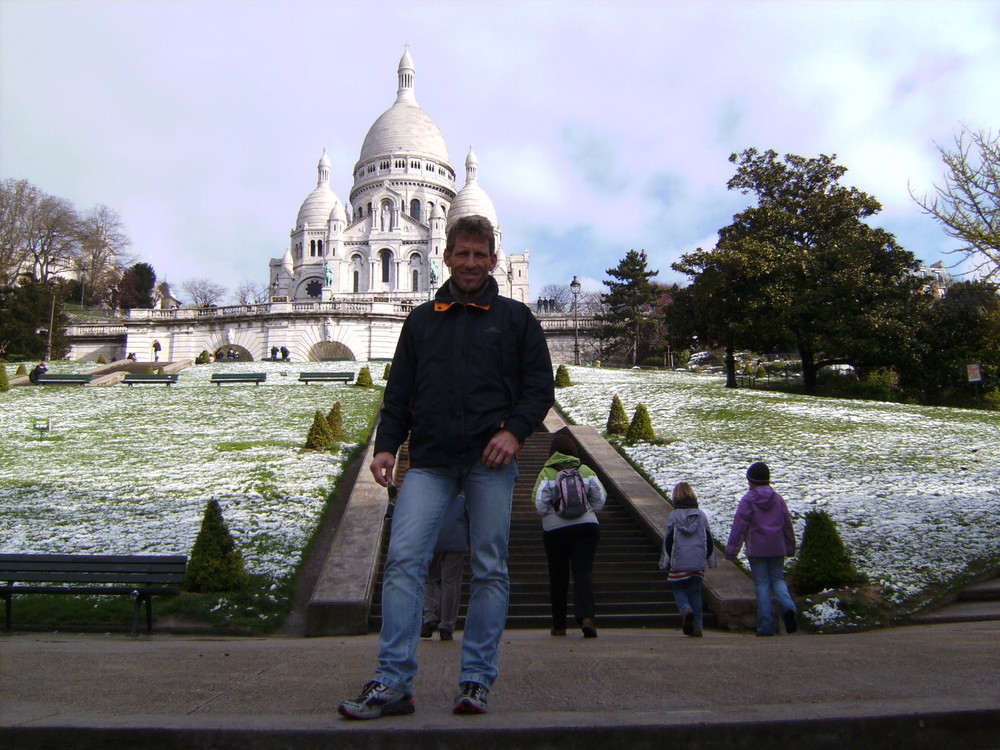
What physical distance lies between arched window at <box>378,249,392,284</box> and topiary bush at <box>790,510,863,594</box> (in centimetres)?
7603

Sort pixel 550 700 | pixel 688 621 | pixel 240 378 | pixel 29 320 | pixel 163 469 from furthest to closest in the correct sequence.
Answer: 1. pixel 29 320
2. pixel 240 378
3. pixel 163 469
4. pixel 688 621
5. pixel 550 700

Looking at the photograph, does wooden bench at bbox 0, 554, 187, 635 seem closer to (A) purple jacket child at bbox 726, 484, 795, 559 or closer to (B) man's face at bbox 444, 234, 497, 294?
(A) purple jacket child at bbox 726, 484, 795, 559

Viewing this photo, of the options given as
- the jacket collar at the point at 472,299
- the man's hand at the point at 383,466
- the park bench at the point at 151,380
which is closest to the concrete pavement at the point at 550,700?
the man's hand at the point at 383,466

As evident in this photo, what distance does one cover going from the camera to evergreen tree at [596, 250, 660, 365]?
5428cm

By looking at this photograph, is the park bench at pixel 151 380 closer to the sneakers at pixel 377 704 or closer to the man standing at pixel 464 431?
the man standing at pixel 464 431

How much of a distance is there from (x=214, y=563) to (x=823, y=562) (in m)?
6.50

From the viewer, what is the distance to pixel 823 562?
890 centimetres

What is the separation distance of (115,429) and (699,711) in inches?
720

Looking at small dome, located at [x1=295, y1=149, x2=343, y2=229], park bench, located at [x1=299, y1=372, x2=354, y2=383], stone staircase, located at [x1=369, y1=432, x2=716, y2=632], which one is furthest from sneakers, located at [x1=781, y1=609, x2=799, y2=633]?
small dome, located at [x1=295, y1=149, x2=343, y2=229]

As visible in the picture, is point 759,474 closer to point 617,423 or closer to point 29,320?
point 617,423

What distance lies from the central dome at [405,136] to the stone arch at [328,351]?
4995cm

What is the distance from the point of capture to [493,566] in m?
3.70

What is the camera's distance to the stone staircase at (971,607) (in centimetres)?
795

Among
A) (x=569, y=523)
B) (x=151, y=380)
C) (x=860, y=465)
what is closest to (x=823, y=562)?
(x=569, y=523)
